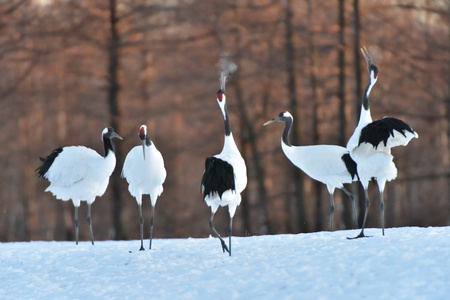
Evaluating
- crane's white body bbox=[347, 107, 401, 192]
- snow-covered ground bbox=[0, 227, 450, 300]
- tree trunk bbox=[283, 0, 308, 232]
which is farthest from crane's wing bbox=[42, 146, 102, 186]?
tree trunk bbox=[283, 0, 308, 232]

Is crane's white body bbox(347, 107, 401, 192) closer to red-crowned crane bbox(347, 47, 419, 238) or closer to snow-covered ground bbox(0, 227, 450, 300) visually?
red-crowned crane bbox(347, 47, 419, 238)

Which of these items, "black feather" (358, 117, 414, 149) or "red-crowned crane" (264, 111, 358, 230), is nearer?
"black feather" (358, 117, 414, 149)

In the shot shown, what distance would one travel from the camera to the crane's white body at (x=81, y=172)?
37.6 ft

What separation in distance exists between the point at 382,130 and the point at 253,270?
2.66 meters

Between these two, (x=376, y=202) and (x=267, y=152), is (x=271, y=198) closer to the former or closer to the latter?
(x=267, y=152)

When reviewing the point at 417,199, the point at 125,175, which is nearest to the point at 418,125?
the point at 417,199

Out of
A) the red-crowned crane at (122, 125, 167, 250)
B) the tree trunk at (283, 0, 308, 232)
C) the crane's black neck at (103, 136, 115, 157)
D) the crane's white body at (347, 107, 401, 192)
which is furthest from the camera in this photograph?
the tree trunk at (283, 0, 308, 232)

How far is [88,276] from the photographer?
920 centimetres

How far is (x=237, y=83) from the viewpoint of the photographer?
17.5 metres

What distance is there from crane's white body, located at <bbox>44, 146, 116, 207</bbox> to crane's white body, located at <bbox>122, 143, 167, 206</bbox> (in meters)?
1.28

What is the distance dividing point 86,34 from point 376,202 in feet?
31.4

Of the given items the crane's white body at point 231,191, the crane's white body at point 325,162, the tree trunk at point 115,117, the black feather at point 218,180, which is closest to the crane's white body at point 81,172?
the crane's white body at point 231,191

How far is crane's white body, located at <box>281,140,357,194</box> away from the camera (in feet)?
36.0

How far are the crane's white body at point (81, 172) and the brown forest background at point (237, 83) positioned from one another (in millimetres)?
4109
